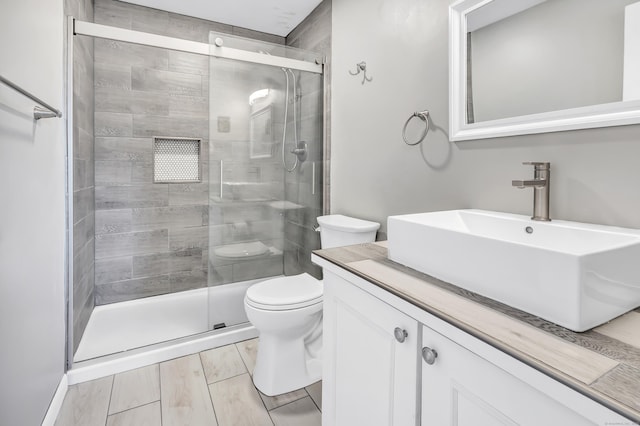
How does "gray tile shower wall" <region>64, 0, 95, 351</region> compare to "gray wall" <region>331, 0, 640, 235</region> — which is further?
"gray tile shower wall" <region>64, 0, 95, 351</region>

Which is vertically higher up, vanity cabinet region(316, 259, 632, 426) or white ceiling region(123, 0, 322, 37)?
white ceiling region(123, 0, 322, 37)

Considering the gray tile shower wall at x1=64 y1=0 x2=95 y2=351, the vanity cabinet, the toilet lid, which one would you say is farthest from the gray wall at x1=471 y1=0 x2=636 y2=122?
the gray tile shower wall at x1=64 y1=0 x2=95 y2=351

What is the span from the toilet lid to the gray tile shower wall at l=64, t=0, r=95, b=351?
3.29ft

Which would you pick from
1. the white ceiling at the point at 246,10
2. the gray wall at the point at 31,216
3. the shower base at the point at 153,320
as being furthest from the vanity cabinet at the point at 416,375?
the white ceiling at the point at 246,10

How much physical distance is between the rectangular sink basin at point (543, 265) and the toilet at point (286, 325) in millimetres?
757

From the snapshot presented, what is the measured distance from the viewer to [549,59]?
1054 millimetres

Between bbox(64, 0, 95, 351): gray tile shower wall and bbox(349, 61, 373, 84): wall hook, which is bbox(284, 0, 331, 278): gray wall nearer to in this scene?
bbox(349, 61, 373, 84): wall hook

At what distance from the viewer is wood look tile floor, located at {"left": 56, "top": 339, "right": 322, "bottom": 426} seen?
1.46 metres

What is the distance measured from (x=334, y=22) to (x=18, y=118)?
6.06ft

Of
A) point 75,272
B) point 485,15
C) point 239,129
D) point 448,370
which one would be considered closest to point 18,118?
point 75,272

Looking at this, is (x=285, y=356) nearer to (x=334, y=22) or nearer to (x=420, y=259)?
(x=420, y=259)

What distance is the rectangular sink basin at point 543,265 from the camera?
60 cm

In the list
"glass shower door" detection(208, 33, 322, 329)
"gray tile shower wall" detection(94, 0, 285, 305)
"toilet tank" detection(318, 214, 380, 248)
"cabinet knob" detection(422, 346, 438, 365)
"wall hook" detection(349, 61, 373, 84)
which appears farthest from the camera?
Result: "gray tile shower wall" detection(94, 0, 285, 305)

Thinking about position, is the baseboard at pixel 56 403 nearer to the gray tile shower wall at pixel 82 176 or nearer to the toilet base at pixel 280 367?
the gray tile shower wall at pixel 82 176
